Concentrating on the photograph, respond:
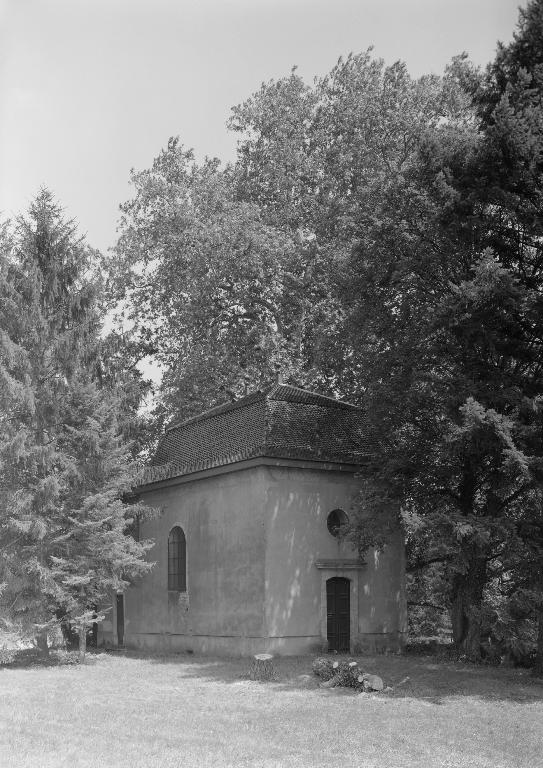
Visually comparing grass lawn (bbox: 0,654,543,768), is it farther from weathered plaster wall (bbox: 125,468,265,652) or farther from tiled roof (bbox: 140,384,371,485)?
tiled roof (bbox: 140,384,371,485)

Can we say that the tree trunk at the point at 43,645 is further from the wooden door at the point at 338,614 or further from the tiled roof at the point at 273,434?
the wooden door at the point at 338,614

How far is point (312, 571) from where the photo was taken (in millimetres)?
24578


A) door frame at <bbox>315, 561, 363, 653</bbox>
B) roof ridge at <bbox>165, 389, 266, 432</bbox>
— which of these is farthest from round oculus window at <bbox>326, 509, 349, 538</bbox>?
roof ridge at <bbox>165, 389, 266, 432</bbox>

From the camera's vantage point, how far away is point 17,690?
59.2ft

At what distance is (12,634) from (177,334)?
18.2m

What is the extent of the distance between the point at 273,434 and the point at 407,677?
830cm

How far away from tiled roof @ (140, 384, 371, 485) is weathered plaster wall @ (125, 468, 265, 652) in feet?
2.31

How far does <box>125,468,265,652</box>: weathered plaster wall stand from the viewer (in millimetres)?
24219

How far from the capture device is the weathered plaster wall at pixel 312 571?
23859mm

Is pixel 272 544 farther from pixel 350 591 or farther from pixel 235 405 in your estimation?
pixel 235 405

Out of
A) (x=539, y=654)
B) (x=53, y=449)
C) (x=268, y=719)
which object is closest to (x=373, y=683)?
(x=268, y=719)

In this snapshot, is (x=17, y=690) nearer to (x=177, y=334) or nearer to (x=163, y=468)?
(x=163, y=468)

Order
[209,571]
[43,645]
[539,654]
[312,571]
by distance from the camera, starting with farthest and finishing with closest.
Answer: [209,571] < [312,571] < [43,645] < [539,654]

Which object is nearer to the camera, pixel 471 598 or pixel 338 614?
pixel 471 598
